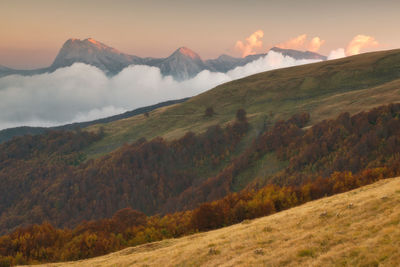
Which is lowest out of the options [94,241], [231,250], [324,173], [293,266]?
[324,173]

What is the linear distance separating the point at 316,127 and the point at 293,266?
15746 centimetres

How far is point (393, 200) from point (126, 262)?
2703 cm

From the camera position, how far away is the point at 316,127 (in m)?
164

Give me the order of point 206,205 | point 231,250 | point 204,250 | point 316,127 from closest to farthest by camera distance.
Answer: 1. point 231,250
2. point 204,250
3. point 206,205
4. point 316,127

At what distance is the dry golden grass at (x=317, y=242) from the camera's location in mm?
17719

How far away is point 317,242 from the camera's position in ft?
69.6

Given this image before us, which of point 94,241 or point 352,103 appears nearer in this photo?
point 94,241

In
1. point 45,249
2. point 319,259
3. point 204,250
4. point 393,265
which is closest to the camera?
point 393,265

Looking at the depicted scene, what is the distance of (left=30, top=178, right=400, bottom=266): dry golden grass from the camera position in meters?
17.7

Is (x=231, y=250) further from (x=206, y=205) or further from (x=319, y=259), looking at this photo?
(x=206, y=205)

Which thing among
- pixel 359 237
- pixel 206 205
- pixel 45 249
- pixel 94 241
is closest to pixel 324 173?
pixel 206 205

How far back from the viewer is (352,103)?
187125mm

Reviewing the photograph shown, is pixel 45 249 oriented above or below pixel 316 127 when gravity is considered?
below

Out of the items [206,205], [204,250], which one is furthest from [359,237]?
[206,205]
